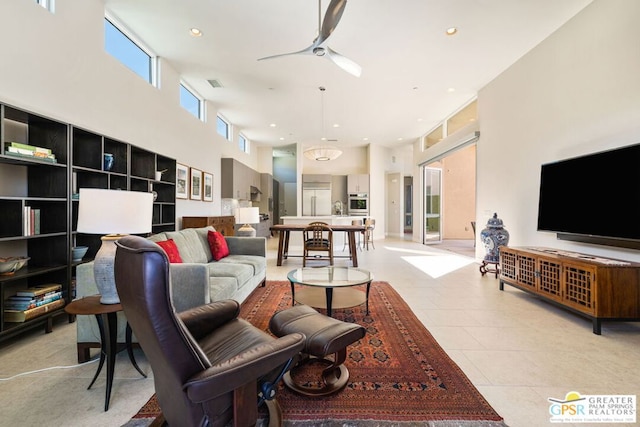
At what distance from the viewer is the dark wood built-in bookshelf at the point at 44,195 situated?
7.45 feet

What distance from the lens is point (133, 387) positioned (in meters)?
1.70

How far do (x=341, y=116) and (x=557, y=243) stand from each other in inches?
205

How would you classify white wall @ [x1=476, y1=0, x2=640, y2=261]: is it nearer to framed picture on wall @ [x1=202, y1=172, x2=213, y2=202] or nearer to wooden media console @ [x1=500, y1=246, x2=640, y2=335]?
wooden media console @ [x1=500, y1=246, x2=640, y2=335]

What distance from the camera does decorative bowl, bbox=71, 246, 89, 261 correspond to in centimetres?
271

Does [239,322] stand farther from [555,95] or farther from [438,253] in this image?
[438,253]

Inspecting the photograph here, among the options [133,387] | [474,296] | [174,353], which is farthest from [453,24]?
[133,387]

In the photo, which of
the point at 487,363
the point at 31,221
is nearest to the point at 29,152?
the point at 31,221

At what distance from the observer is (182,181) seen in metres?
5.06

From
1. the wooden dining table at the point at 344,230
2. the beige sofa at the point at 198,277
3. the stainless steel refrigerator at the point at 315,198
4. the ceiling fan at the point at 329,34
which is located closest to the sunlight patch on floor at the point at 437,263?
the wooden dining table at the point at 344,230

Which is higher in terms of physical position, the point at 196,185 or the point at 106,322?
the point at 196,185

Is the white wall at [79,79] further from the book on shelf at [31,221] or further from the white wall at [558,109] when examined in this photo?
the white wall at [558,109]

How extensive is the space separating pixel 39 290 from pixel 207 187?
403 cm

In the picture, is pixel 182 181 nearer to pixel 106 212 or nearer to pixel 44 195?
pixel 44 195

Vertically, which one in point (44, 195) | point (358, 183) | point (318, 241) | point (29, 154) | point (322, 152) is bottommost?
point (318, 241)
